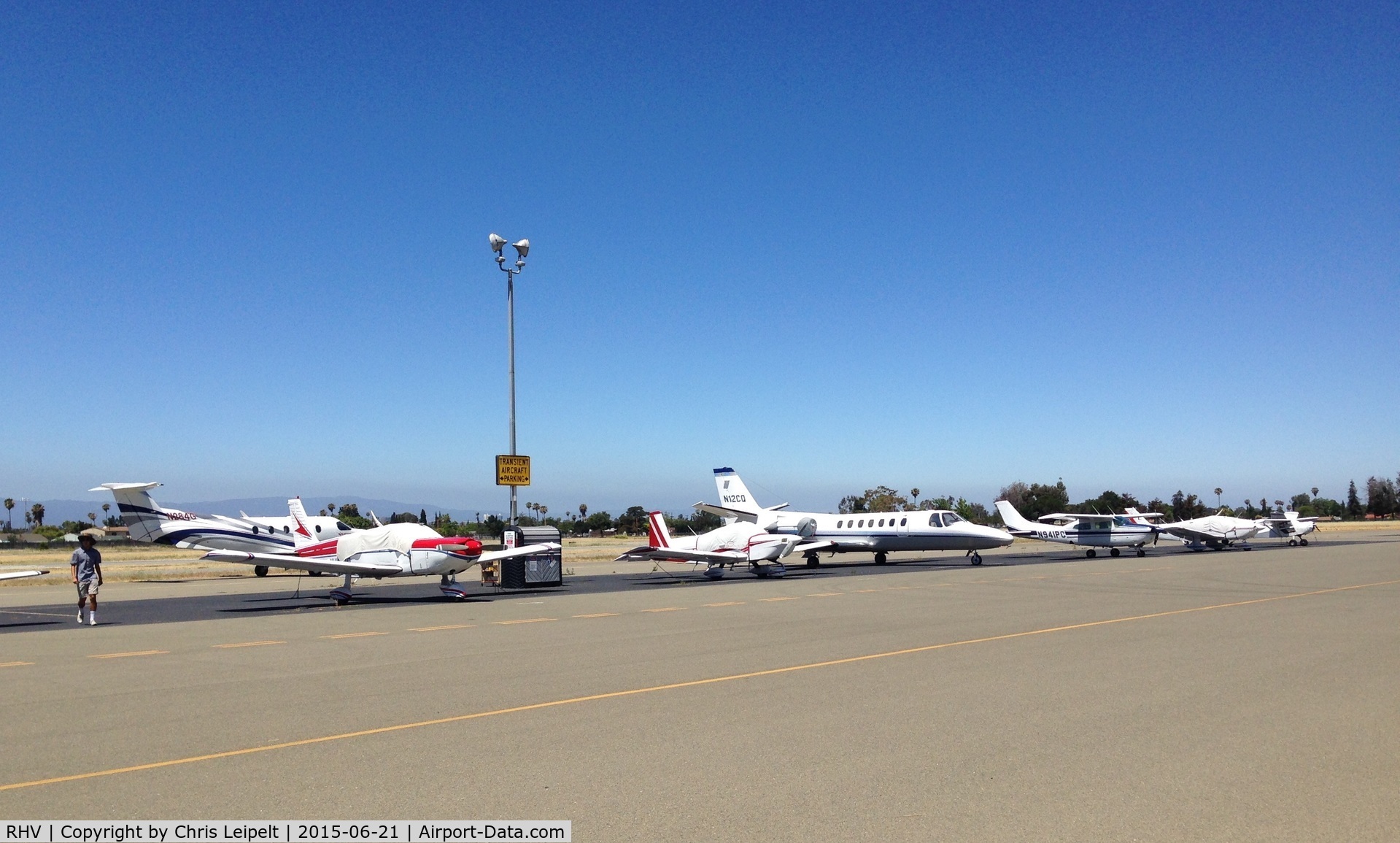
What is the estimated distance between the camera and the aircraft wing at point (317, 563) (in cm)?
2359

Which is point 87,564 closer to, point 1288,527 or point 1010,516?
point 1010,516

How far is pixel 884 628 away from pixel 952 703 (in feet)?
22.2

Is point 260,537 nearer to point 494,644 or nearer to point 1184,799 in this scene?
point 494,644

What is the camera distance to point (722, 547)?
33312mm

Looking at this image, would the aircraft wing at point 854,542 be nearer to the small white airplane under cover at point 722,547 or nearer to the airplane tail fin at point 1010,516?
the small white airplane under cover at point 722,547

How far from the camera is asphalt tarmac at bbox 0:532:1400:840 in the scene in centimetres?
584

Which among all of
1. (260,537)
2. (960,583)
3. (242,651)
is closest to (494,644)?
(242,651)

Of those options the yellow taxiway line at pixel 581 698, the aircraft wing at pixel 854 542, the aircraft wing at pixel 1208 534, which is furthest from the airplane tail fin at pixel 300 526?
the aircraft wing at pixel 1208 534

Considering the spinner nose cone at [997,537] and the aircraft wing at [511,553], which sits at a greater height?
the aircraft wing at [511,553]

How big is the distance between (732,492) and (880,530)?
7.63 meters

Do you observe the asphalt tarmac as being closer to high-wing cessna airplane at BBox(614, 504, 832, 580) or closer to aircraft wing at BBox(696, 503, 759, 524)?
high-wing cessna airplane at BBox(614, 504, 832, 580)

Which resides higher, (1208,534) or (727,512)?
(727,512)

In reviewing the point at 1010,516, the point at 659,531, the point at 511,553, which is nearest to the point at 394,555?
the point at 511,553

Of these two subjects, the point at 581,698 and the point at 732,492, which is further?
the point at 732,492
